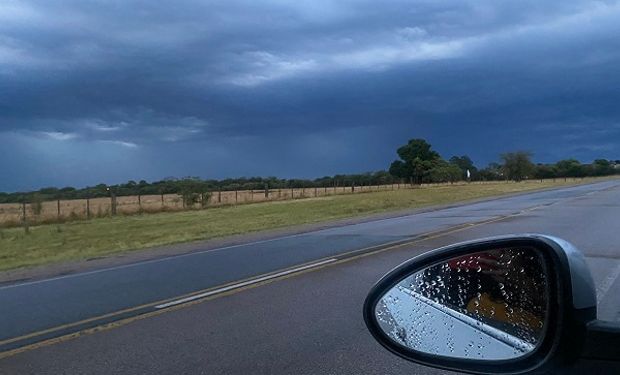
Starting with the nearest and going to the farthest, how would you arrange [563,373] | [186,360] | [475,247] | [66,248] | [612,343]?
[612,343] → [563,373] → [475,247] → [186,360] → [66,248]

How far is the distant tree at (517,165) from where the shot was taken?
136 metres

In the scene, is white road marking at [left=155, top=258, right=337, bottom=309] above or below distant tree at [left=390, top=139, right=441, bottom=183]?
below

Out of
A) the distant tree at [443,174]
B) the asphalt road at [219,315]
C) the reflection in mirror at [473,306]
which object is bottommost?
the asphalt road at [219,315]

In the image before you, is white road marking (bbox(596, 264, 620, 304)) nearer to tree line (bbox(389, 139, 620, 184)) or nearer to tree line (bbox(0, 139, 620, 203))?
tree line (bbox(0, 139, 620, 203))

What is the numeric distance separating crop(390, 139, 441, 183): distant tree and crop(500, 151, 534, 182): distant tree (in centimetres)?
2201

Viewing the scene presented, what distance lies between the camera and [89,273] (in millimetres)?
12633

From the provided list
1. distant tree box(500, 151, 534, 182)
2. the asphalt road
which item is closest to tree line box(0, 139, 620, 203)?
distant tree box(500, 151, 534, 182)

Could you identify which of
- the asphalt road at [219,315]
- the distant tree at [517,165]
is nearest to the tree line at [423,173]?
the distant tree at [517,165]

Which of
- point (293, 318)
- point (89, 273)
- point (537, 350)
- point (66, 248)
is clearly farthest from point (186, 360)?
point (66, 248)

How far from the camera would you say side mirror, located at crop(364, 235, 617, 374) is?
202 centimetres

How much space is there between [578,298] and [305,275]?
349 inches

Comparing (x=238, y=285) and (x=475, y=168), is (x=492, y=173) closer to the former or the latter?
(x=475, y=168)

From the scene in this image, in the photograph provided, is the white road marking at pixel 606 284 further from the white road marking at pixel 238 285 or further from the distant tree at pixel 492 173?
the distant tree at pixel 492 173

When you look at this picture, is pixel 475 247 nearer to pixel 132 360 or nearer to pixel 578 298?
pixel 578 298
